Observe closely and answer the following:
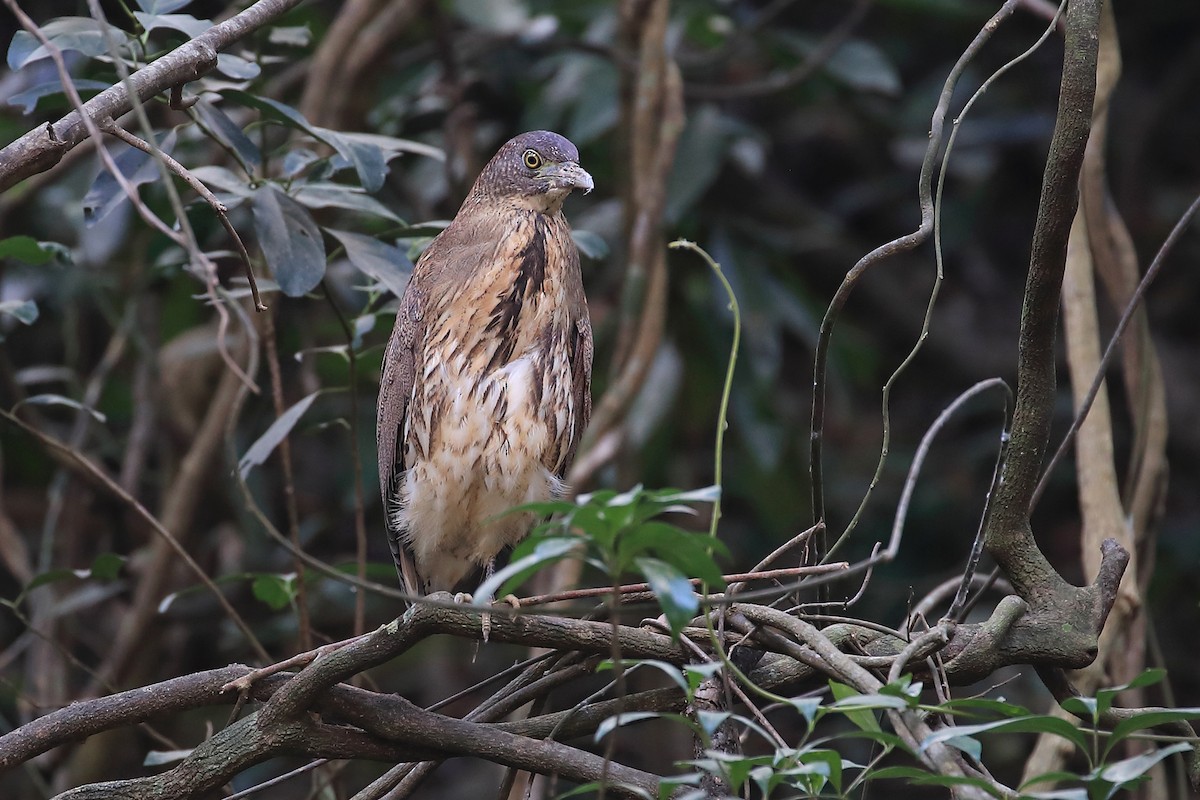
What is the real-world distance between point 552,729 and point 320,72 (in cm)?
288

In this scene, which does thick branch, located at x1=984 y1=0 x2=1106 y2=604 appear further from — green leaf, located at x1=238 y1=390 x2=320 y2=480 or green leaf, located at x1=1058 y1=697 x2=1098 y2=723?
green leaf, located at x1=238 y1=390 x2=320 y2=480

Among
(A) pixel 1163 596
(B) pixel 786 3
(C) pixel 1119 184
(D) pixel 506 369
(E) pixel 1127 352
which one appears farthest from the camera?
(C) pixel 1119 184

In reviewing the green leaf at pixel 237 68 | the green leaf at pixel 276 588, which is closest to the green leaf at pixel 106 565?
the green leaf at pixel 276 588

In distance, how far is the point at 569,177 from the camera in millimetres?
3488

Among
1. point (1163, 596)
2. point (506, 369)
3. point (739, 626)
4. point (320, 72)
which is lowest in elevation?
point (1163, 596)

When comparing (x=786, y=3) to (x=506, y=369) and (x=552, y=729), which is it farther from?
(x=552, y=729)

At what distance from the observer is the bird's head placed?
3.49 m

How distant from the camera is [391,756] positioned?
228 cm

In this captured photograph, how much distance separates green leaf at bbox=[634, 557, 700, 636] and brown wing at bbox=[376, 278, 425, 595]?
6.24 ft

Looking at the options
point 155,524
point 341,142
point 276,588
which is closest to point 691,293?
point 341,142

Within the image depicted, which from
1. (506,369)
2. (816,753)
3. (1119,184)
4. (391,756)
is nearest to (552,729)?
(391,756)

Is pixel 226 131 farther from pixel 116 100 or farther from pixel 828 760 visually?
pixel 828 760

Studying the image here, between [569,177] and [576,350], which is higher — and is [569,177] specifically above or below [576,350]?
above

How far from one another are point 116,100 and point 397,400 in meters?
1.21
